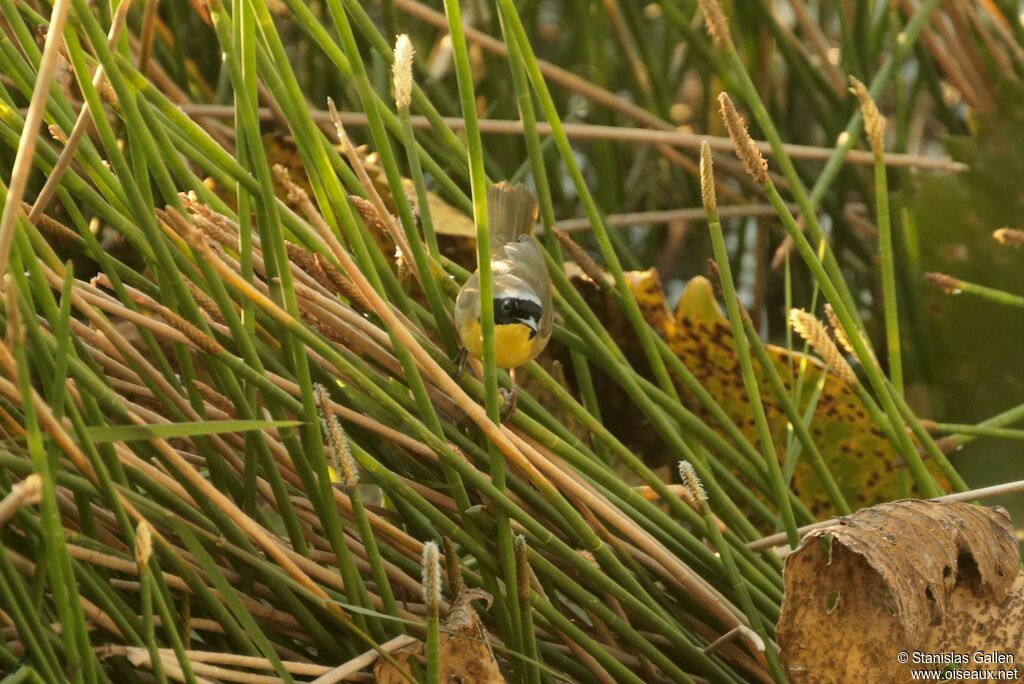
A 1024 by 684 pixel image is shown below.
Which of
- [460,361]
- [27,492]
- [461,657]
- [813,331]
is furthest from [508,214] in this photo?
[27,492]

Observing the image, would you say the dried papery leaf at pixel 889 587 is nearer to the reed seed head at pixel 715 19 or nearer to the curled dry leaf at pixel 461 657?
the curled dry leaf at pixel 461 657

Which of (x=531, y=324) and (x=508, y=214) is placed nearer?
(x=531, y=324)

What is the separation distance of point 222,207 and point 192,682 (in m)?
0.36

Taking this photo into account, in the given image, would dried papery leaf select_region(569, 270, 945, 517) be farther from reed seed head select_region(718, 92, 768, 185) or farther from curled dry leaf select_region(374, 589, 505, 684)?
curled dry leaf select_region(374, 589, 505, 684)

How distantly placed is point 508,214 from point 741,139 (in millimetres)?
380

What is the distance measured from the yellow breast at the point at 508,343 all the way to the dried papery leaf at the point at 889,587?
0.25 metres

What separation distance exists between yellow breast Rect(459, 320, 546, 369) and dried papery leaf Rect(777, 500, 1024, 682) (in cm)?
25

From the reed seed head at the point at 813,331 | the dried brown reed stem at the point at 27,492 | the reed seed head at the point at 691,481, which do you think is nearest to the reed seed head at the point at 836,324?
the reed seed head at the point at 813,331

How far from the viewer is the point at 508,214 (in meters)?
1.10

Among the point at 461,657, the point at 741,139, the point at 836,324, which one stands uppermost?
the point at 741,139

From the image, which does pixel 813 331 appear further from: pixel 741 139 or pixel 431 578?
pixel 431 578

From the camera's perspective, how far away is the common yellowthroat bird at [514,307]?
0.85 meters

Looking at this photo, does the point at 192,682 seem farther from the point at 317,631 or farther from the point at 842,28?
the point at 842,28

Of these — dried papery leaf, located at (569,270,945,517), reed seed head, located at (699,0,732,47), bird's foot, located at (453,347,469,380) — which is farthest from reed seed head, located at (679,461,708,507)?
dried papery leaf, located at (569,270,945,517)
